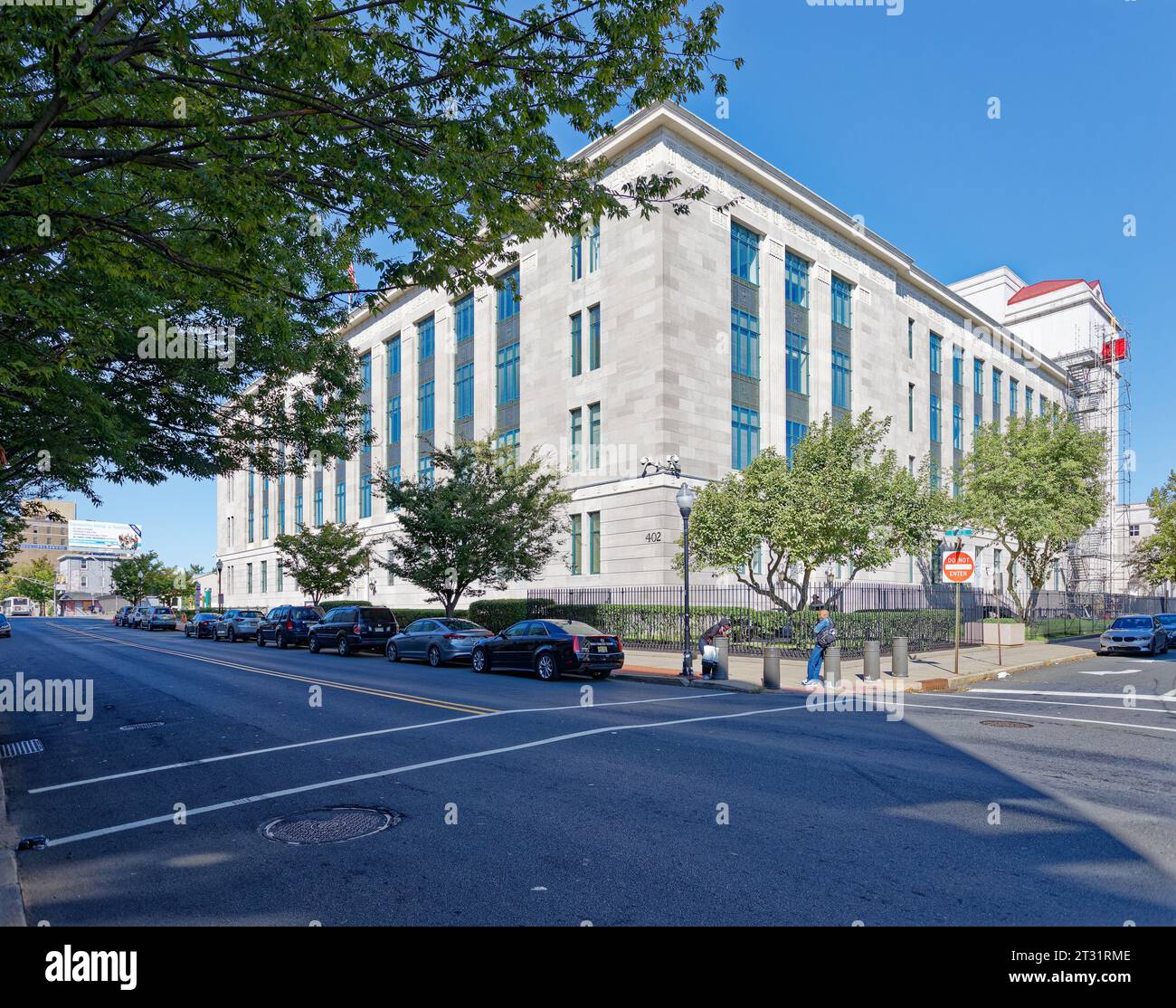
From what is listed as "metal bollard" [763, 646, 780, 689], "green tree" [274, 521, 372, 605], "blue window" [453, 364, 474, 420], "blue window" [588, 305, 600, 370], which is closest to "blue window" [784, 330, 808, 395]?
"blue window" [588, 305, 600, 370]

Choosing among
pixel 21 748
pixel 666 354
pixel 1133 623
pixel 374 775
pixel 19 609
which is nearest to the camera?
pixel 374 775

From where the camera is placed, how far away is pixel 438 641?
73.2 ft

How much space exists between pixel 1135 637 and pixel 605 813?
88.6 ft

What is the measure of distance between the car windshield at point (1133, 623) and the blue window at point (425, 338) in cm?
3681

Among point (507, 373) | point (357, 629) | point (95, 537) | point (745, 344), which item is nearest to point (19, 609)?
point (95, 537)

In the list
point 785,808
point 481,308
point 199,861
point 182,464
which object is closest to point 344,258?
point 182,464

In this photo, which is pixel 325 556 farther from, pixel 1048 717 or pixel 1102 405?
pixel 1102 405

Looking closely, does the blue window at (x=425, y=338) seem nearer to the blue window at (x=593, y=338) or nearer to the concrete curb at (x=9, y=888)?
the blue window at (x=593, y=338)

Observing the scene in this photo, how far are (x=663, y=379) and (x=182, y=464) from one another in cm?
1907

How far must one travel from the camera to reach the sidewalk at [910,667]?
17281 millimetres

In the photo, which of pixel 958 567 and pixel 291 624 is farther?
pixel 291 624

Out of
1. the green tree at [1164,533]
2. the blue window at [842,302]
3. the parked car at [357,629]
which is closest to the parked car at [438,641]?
the parked car at [357,629]

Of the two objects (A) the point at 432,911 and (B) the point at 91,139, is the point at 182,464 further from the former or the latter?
(A) the point at 432,911

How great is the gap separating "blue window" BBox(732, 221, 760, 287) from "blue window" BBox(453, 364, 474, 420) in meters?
15.5
